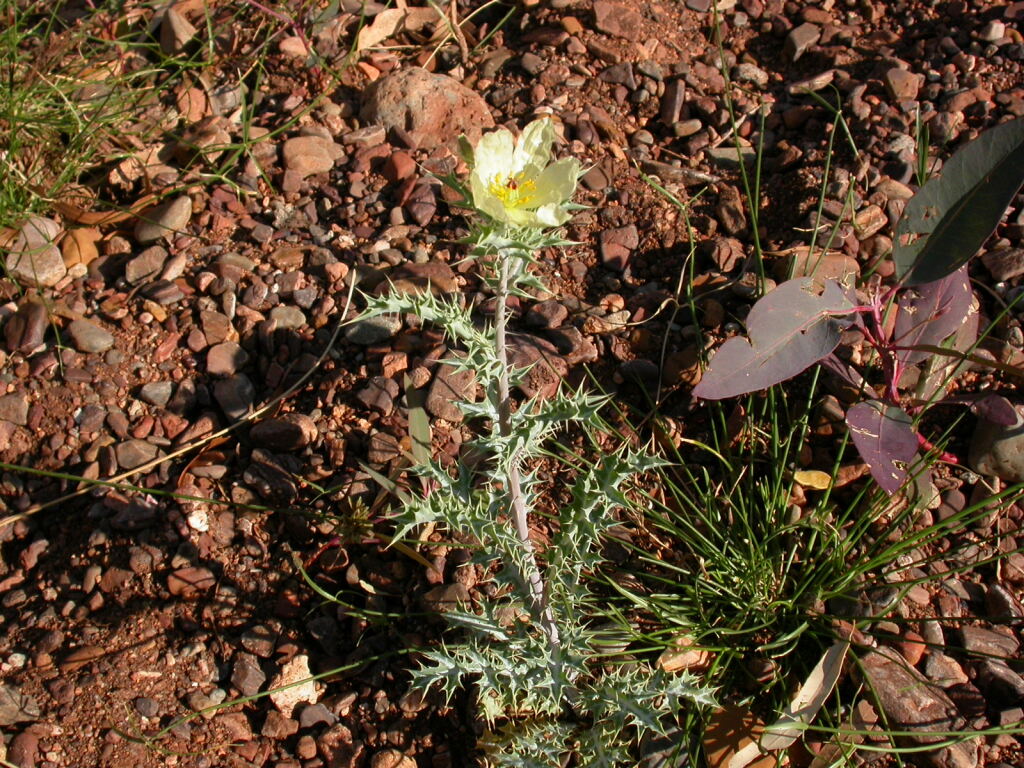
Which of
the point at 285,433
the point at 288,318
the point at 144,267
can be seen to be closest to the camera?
the point at 285,433

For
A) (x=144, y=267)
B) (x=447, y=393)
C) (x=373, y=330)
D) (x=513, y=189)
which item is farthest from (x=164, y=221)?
(x=513, y=189)

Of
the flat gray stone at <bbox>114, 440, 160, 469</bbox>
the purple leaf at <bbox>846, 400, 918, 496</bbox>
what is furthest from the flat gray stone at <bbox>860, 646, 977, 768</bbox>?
the flat gray stone at <bbox>114, 440, 160, 469</bbox>

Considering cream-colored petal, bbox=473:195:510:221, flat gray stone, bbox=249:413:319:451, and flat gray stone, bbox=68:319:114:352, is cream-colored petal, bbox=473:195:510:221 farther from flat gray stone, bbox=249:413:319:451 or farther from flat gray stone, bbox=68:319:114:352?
flat gray stone, bbox=68:319:114:352

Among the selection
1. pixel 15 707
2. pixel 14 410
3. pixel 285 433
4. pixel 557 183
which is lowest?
pixel 15 707

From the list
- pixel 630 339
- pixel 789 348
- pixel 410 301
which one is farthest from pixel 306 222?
pixel 789 348

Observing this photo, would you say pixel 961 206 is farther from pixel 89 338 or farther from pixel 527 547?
pixel 89 338

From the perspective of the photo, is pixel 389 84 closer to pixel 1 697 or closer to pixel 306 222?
pixel 306 222
